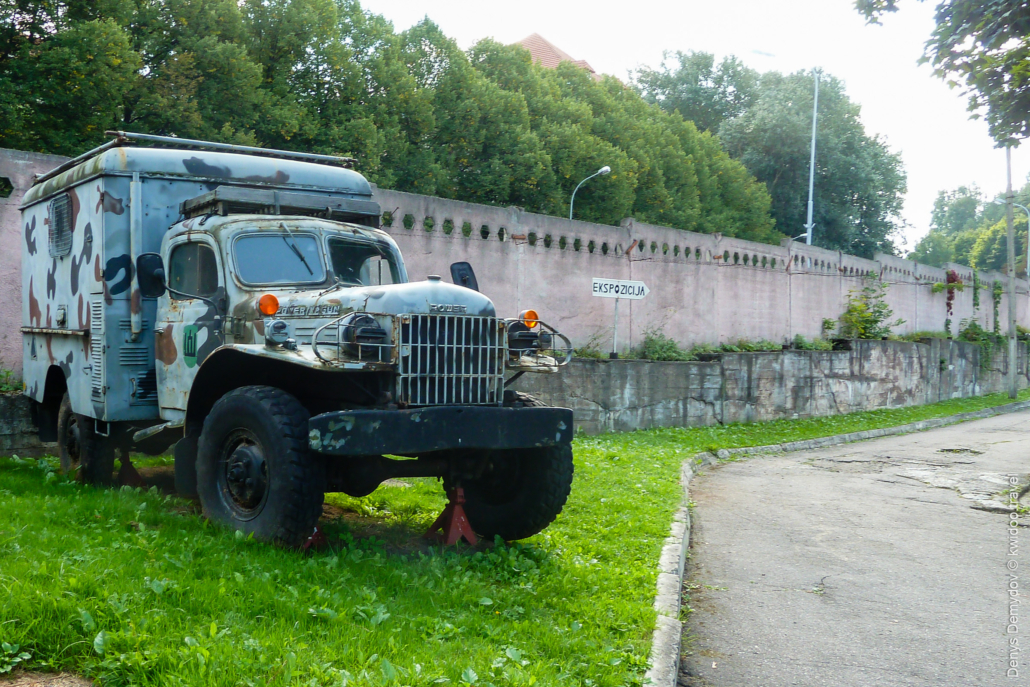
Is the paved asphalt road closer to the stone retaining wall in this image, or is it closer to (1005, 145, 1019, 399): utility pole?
the stone retaining wall

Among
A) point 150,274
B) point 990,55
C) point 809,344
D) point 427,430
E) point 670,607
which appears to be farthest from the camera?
point 809,344

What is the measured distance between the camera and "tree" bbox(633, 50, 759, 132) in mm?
49375

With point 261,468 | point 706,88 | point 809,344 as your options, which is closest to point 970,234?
point 706,88

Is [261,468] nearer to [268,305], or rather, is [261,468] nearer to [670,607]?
[268,305]

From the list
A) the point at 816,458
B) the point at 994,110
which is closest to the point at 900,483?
the point at 816,458

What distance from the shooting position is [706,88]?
49.5 meters

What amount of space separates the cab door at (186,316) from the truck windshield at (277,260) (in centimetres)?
21

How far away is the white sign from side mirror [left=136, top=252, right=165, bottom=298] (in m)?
8.51

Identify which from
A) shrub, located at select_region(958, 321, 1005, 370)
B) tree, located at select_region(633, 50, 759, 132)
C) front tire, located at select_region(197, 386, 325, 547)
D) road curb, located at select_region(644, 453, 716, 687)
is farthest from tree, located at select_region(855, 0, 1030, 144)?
tree, located at select_region(633, 50, 759, 132)

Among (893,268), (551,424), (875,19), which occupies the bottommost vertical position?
(551,424)

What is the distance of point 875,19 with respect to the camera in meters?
13.3

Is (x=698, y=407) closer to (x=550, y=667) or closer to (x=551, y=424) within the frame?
(x=551, y=424)

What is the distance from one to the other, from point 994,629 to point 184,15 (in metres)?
19.4

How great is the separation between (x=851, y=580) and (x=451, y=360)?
133 inches
